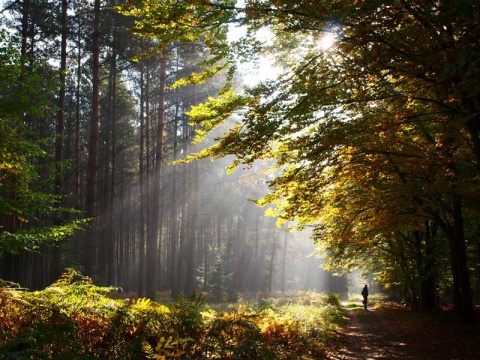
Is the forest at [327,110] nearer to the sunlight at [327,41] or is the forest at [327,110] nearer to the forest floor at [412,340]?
the sunlight at [327,41]

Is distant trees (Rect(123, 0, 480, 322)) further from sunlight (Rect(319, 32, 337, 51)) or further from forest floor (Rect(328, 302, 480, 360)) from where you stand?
forest floor (Rect(328, 302, 480, 360))

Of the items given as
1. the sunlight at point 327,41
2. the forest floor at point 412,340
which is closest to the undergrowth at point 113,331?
the forest floor at point 412,340

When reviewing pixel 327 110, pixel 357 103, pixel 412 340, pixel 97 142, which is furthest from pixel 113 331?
pixel 97 142

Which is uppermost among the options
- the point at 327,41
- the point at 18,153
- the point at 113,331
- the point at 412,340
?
the point at 327,41

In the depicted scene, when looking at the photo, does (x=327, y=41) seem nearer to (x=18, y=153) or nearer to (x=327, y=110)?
(x=327, y=110)

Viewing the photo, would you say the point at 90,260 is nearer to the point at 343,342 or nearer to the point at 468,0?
the point at 343,342

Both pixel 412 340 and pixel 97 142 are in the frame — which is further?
pixel 97 142

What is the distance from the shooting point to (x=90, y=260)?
14.8m

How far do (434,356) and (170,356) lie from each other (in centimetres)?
676

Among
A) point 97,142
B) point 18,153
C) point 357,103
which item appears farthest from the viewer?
point 97,142

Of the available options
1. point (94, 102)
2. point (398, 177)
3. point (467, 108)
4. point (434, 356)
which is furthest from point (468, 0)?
point (94, 102)

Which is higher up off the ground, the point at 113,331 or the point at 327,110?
the point at 327,110

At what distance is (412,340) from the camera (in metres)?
10.7

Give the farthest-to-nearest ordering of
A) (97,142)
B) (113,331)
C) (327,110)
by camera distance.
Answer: (97,142)
(327,110)
(113,331)
